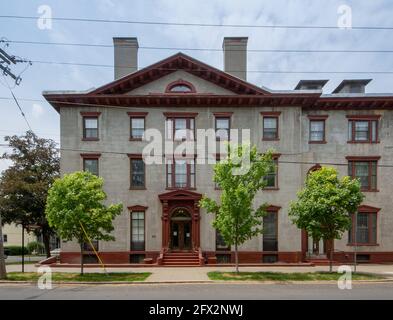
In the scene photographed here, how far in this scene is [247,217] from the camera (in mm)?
20328

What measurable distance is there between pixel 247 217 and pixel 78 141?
13.4 metres

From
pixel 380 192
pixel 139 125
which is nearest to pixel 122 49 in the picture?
pixel 139 125

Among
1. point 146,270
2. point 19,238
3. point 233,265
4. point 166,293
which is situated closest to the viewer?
point 166,293

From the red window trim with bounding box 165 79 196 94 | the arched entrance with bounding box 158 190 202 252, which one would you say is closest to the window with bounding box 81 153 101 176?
the arched entrance with bounding box 158 190 202 252

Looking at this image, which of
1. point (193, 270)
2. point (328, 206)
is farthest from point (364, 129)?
point (193, 270)

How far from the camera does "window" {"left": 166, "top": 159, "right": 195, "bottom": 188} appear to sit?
2608 cm

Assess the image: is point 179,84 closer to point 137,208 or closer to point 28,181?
point 137,208

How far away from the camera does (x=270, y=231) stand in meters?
26.0

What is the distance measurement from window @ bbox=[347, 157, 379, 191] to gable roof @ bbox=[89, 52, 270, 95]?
8344 millimetres

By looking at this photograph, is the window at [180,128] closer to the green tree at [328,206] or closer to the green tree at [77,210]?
the green tree at [77,210]

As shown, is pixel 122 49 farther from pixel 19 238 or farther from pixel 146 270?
pixel 19 238

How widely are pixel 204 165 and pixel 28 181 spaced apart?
17681 millimetres

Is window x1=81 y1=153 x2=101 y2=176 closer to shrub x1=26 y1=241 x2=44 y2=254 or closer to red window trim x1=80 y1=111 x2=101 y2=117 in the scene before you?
red window trim x1=80 y1=111 x2=101 y2=117

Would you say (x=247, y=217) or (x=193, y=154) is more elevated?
(x=193, y=154)
